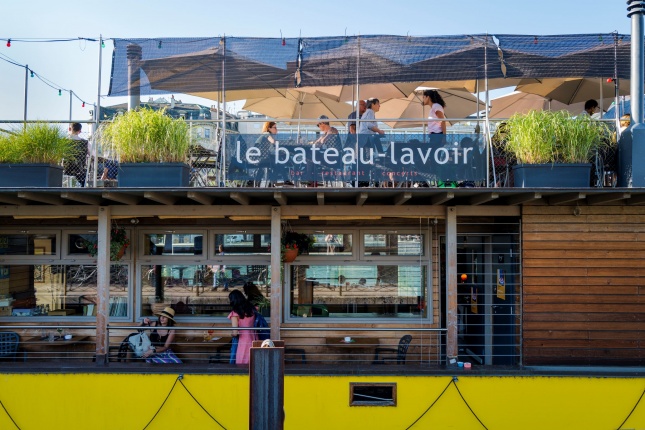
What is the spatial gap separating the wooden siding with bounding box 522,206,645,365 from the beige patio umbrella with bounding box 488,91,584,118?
526 centimetres

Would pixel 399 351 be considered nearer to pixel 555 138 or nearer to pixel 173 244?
pixel 555 138

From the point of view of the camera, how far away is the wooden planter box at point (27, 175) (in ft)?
25.1

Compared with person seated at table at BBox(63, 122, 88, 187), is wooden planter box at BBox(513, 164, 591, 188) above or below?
below

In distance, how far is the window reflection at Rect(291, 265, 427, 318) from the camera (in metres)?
9.09

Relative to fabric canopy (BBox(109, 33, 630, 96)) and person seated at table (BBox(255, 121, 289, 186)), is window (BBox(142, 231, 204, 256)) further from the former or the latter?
fabric canopy (BBox(109, 33, 630, 96))

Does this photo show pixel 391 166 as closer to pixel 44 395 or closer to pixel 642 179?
pixel 642 179

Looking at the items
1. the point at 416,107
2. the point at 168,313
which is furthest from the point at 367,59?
the point at 416,107

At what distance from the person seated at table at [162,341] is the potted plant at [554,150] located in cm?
510

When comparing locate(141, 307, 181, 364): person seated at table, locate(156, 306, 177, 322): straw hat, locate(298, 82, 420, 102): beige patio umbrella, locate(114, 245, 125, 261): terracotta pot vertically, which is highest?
locate(298, 82, 420, 102): beige patio umbrella

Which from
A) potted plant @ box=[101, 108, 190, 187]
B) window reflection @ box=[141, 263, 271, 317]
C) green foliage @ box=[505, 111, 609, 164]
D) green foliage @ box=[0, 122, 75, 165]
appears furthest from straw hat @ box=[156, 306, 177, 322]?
green foliage @ box=[505, 111, 609, 164]

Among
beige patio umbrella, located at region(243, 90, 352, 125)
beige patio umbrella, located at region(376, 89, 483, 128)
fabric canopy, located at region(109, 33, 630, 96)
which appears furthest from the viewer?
beige patio umbrella, located at region(376, 89, 483, 128)

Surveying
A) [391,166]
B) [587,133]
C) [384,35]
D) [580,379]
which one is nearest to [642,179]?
[587,133]

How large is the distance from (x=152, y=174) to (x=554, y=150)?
16.9ft

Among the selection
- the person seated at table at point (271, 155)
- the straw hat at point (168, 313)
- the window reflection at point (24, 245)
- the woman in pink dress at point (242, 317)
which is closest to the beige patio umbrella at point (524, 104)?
the person seated at table at point (271, 155)
